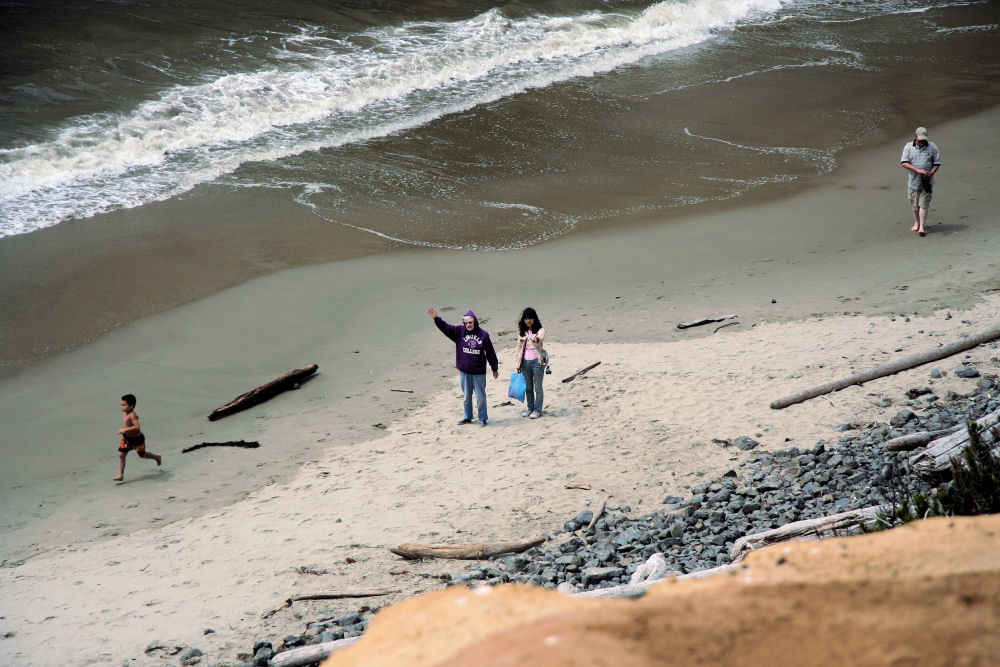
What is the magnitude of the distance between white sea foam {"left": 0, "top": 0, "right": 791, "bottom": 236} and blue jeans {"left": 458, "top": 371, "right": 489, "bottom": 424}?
1019 cm

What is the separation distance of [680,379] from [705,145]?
1066cm

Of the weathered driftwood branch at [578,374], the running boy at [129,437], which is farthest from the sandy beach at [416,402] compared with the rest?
the running boy at [129,437]

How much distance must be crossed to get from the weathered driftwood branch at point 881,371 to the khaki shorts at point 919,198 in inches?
215

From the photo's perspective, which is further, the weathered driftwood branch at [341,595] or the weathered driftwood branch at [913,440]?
the weathered driftwood branch at [913,440]

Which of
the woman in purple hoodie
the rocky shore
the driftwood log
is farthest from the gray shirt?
the driftwood log

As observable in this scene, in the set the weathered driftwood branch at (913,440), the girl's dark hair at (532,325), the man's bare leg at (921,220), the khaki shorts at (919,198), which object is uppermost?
the khaki shorts at (919,198)

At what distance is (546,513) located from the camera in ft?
26.0

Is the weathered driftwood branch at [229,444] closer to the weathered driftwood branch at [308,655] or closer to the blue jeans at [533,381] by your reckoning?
the blue jeans at [533,381]

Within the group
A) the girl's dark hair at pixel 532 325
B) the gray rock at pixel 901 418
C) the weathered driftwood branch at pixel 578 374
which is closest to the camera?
the gray rock at pixel 901 418

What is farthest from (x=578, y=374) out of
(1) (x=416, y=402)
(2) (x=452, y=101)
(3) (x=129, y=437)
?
(2) (x=452, y=101)

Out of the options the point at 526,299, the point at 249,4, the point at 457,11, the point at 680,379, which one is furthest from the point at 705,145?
the point at 249,4

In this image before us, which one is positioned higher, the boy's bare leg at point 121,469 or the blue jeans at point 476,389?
the blue jeans at point 476,389

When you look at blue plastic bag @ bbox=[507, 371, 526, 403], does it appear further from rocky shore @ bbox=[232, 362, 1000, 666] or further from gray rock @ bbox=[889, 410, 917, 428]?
gray rock @ bbox=[889, 410, 917, 428]

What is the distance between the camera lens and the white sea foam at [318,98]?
17609 mm
